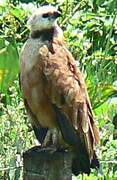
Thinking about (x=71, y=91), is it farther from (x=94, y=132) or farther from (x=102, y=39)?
(x=102, y=39)

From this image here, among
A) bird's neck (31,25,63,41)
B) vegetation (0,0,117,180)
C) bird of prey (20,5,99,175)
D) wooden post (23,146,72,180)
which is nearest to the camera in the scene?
wooden post (23,146,72,180)

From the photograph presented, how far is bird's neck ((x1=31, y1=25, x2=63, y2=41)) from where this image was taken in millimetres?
4742

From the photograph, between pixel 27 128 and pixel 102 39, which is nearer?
A: pixel 27 128

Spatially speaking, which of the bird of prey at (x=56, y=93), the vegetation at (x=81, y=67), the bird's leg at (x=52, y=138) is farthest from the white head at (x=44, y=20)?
the vegetation at (x=81, y=67)

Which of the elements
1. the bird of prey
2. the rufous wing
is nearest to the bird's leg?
the bird of prey

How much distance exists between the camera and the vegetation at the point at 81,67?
529cm

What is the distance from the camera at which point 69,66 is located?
15.0 ft

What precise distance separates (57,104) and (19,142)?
2.50 feet

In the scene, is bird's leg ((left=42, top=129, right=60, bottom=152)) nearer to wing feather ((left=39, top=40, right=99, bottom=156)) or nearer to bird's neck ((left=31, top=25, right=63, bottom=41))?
wing feather ((left=39, top=40, right=99, bottom=156))

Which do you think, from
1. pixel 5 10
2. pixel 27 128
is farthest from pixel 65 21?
pixel 27 128

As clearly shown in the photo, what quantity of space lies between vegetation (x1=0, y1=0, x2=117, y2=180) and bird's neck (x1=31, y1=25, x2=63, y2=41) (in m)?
0.68

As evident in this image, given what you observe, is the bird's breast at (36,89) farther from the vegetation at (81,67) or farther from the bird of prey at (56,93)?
the vegetation at (81,67)

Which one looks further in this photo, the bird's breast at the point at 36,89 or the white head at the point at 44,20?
the white head at the point at 44,20

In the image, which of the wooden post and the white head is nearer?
the wooden post
